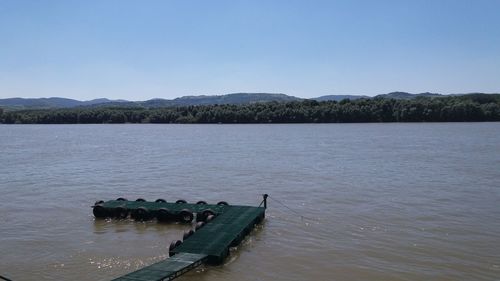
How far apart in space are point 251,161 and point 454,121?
88.0 meters

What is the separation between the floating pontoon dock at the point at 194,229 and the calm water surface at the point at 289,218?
0.48 metres

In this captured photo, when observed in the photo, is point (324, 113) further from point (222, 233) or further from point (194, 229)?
point (222, 233)

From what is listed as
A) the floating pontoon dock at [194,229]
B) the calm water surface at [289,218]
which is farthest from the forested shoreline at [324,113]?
the floating pontoon dock at [194,229]

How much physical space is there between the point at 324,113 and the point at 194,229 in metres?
110

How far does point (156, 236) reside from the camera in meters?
19.7

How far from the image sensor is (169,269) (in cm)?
1373

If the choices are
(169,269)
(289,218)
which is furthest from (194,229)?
(289,218)

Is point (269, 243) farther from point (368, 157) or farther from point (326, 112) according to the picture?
point (326, 112)

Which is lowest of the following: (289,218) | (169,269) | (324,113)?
(289,218)

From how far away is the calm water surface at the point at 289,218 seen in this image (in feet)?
51.6

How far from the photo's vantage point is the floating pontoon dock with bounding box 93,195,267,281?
13941mm

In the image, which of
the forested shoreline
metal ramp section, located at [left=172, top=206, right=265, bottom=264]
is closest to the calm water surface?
metal ramp section, located at [left=172, top=206, right=265, bottom=264]

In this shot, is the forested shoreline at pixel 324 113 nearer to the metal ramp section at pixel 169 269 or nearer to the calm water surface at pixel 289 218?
the calm water surface at pixel 289 218

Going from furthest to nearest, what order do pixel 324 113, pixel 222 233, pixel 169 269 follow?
1. pixel 324 113
2. pixel 222 233
3. pixel 169 269
